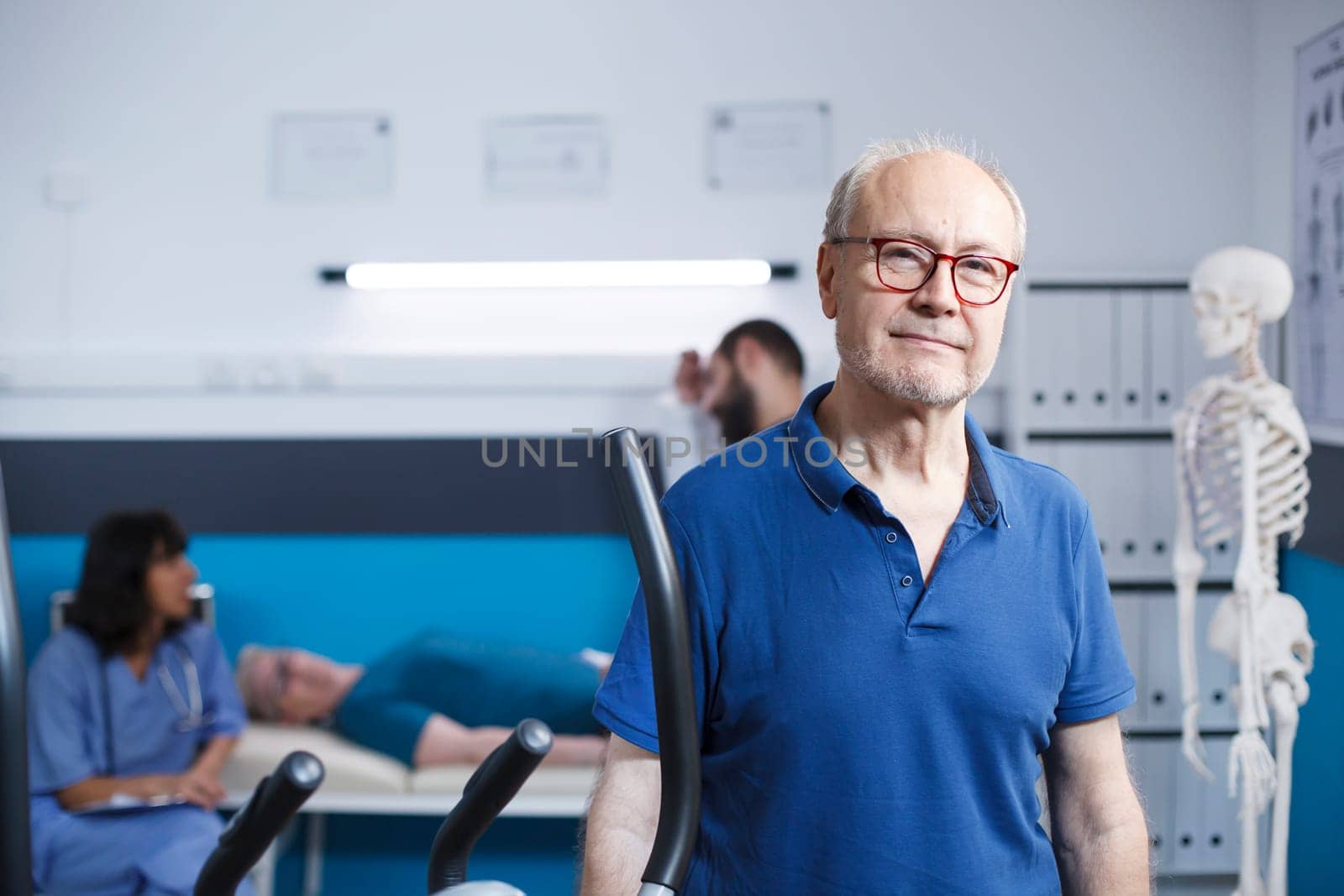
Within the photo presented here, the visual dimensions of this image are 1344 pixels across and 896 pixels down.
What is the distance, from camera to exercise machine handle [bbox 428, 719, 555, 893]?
582mm

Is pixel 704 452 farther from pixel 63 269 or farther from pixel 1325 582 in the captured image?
pixel 63 269

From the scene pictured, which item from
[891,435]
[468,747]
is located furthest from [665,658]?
[468,747]

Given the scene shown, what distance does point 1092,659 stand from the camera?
1.11 m

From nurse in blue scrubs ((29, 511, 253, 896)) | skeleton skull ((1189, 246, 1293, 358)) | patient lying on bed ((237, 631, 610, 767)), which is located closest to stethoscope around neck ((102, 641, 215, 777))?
nurse in blue scrubs ((29, 511, 253, 896))

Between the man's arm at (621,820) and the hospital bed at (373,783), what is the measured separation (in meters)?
1.93

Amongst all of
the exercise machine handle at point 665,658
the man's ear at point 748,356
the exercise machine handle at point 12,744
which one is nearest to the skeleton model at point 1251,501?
the man's ear at point 748,356

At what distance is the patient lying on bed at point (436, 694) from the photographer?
2.97 metres

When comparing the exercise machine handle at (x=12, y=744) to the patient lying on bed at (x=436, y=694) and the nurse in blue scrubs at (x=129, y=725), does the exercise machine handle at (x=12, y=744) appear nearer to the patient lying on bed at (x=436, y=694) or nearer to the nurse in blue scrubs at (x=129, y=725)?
the nurse in blue scrubs at (x=129, y=725)

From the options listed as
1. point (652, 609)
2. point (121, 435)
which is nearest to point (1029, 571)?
point (652, 609)

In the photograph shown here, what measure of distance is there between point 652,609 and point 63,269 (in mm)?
3222

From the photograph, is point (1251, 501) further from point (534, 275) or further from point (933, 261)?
point (534, 275)

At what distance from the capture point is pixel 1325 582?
8.97 feet

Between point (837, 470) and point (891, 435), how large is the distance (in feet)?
0.23

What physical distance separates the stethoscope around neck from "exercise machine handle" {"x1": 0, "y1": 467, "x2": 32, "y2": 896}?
252 cm
